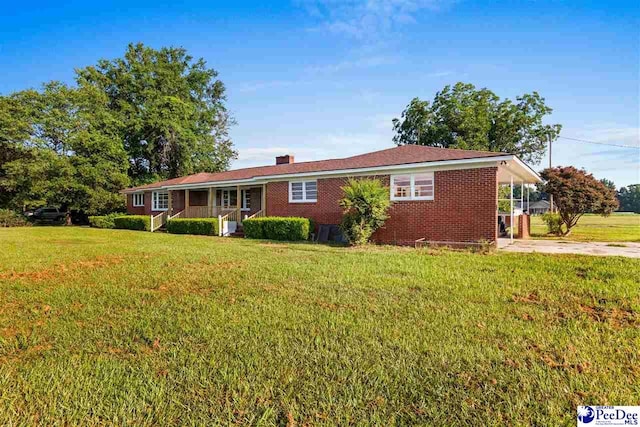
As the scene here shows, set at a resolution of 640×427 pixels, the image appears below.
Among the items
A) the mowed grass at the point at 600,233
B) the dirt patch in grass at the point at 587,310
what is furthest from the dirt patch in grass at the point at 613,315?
the mowed grass at the point at 600,233

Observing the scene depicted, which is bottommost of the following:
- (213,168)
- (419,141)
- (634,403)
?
(634,403)

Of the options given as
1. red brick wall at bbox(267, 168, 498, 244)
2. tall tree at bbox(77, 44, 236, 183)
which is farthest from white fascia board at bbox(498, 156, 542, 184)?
tall tree at bbox(77, 44, 236, 183)

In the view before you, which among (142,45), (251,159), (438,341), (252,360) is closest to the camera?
(252,360)

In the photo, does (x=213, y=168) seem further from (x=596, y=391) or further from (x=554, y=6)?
(x=596, y=391)

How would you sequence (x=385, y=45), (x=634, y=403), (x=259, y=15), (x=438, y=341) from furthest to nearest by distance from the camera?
(x=385, y=45) < (x=259, y=15) < (x=438, y=341) < (x=634, y=403)

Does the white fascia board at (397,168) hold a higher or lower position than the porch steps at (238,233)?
higher

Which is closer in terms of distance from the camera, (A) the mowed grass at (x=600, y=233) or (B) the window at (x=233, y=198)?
(A) the mowed grass at (x=600, y=233)

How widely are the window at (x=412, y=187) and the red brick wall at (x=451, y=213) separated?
7.8 inches

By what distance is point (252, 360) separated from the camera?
9.91 ft

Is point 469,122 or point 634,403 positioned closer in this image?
point 634,403

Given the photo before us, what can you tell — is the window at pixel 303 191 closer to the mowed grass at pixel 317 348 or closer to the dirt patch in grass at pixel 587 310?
the mowed grass at pixel 317 348

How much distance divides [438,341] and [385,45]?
12308 millimetres

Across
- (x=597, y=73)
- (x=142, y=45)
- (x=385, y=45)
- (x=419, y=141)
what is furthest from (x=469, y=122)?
(x=142, y=45)

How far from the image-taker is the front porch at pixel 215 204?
63.1 ft
